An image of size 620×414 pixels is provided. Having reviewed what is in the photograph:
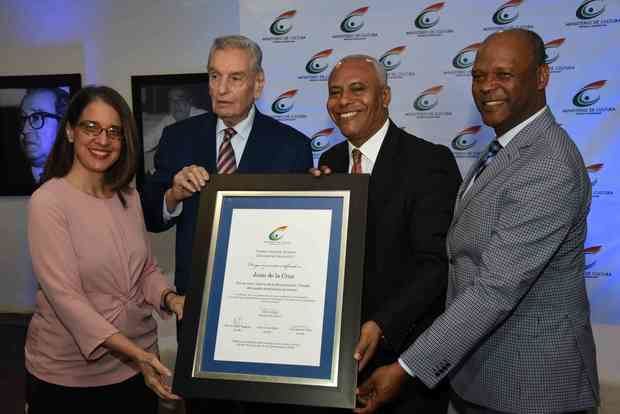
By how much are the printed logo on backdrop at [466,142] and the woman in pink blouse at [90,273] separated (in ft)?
7.74

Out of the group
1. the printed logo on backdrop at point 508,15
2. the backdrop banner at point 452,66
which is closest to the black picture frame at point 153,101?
the backdrop banner at point 452,66

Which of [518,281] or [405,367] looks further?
[405,367]

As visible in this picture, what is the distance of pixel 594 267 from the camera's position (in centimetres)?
394

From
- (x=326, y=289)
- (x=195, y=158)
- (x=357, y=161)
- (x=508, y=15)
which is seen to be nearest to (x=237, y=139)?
(x=195, y=158)

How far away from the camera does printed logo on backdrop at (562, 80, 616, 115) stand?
382 cm

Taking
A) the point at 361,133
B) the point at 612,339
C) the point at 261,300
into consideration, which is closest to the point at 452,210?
the point at 361,133

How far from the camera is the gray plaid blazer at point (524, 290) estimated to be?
1854 mm

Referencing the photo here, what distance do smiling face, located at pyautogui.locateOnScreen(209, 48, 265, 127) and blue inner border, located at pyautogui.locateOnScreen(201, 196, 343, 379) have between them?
0.52 meters

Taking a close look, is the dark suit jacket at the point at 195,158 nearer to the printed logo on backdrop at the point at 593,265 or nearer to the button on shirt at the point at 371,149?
the button on shirt at the point at 371,149

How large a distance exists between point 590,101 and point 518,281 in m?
2.45

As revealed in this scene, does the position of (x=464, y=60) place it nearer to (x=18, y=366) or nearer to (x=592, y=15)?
(x=592, y=15)

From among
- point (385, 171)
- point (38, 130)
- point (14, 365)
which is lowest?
point (14, 365)

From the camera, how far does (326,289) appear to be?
1929 millimetres

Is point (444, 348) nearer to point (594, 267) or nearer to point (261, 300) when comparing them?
point (261, 300)
